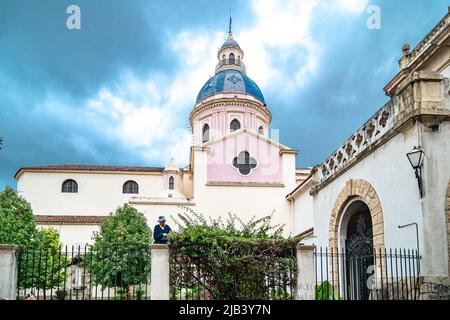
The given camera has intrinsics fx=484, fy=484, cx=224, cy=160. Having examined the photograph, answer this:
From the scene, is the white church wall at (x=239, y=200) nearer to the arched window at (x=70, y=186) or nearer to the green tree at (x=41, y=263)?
the green tree at (x=41, y=263)

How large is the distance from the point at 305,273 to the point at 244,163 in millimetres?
26880

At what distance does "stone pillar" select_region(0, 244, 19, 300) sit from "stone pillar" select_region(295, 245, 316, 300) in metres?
5.82

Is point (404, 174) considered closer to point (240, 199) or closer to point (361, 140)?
point (361, 140)

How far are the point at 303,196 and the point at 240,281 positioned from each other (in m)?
22.4

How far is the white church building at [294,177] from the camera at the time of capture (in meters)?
9.45

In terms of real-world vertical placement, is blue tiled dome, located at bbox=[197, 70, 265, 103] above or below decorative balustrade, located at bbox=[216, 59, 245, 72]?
below

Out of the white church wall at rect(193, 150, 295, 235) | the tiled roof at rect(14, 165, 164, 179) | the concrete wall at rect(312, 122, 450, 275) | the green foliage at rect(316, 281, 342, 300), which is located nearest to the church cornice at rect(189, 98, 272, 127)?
the tiled roof at rect(14, 165, 164, 179)

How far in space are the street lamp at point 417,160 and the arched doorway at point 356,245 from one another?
312 centimetres

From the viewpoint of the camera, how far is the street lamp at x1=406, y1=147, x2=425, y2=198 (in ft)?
30.2

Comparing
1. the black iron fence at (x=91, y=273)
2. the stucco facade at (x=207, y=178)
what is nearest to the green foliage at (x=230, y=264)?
the black iron fence at (x=91, y=273)

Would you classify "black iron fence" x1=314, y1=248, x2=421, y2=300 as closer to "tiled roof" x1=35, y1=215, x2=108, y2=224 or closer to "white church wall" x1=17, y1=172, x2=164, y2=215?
"tiled roof" x1=35, y1=215, x2=108, y2=224

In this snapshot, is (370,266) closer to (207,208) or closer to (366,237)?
(366,237)

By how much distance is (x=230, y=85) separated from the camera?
42969mm
